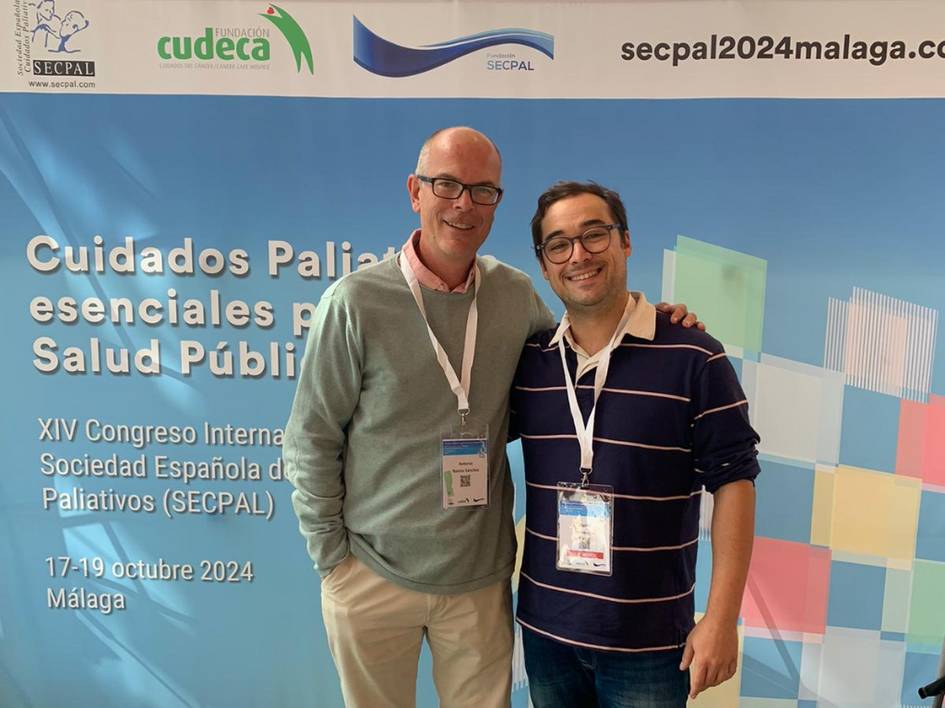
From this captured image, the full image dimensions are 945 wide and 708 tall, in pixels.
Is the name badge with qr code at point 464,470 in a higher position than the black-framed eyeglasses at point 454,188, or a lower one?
lower

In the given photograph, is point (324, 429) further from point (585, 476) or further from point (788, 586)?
point (788, 586)

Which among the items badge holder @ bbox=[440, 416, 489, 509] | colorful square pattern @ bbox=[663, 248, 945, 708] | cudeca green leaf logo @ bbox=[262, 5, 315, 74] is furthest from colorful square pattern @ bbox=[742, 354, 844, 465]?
cudeca green leaf logo @ bbox=[262, 5, 315, 74]

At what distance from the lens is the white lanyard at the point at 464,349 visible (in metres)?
1.49

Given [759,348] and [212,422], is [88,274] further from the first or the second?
[759,348]

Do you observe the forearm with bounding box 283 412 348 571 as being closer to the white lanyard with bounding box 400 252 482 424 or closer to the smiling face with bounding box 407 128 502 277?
the white lanyard with bounding box 400 252 482 424

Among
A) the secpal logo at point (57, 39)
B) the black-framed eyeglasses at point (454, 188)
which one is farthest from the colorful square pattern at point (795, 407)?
the secpal logo at point (57, 39)

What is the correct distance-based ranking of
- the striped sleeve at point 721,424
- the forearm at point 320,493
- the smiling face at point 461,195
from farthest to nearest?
the forearm at point 320,493 < the smiling face at point 461,195 < the striped sleeve at point 721,424

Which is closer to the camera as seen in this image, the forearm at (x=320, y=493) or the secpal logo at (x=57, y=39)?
the forearm at (x=320, y=493)

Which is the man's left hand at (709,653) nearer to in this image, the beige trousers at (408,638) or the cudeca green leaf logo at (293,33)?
the beige trousers at (408,638)

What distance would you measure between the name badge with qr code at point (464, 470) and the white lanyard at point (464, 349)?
0.06 metres

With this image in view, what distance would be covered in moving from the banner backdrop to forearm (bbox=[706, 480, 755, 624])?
93 centimetres

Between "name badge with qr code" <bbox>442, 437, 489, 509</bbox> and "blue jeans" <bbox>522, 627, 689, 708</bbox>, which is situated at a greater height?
"name badge with qr code" <bbox>442, 437, 489, 509</bbox>

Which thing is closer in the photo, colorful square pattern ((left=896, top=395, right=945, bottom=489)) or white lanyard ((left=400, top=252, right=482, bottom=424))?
white lanyard ((left=400, top=252, right=482, bottom=424))

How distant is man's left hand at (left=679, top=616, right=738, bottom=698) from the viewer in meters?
1.30
